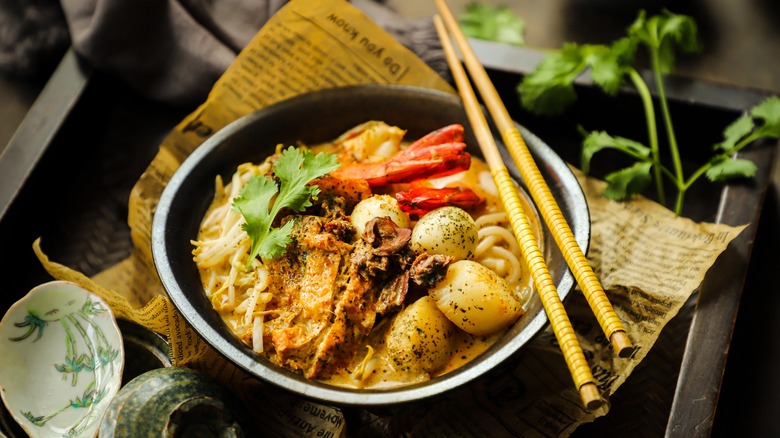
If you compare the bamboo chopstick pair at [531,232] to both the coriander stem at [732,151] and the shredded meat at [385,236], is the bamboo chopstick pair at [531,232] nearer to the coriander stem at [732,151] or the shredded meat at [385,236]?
the shredded meat at [385,236]

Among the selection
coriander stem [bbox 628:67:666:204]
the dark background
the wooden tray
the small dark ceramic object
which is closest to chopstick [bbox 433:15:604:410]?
the wooden tray

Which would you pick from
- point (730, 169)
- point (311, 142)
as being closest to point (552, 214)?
point (730, 169)

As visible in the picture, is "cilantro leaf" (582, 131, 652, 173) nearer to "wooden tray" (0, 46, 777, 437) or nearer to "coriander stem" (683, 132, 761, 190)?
"coriander stem" (683, 132, 761, 190)

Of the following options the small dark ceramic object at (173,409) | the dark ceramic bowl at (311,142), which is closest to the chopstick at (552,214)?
the dark ceramic bowl at (311,142)

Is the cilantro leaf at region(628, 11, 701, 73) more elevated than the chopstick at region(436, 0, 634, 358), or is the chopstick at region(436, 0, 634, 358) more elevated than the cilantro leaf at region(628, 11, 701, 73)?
the cilantro leaf at region(628, 11, 701, 73)

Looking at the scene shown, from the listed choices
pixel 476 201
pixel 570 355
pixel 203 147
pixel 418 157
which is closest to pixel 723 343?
pixel 570 355

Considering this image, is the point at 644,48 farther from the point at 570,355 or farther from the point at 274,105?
the point at 570,355
